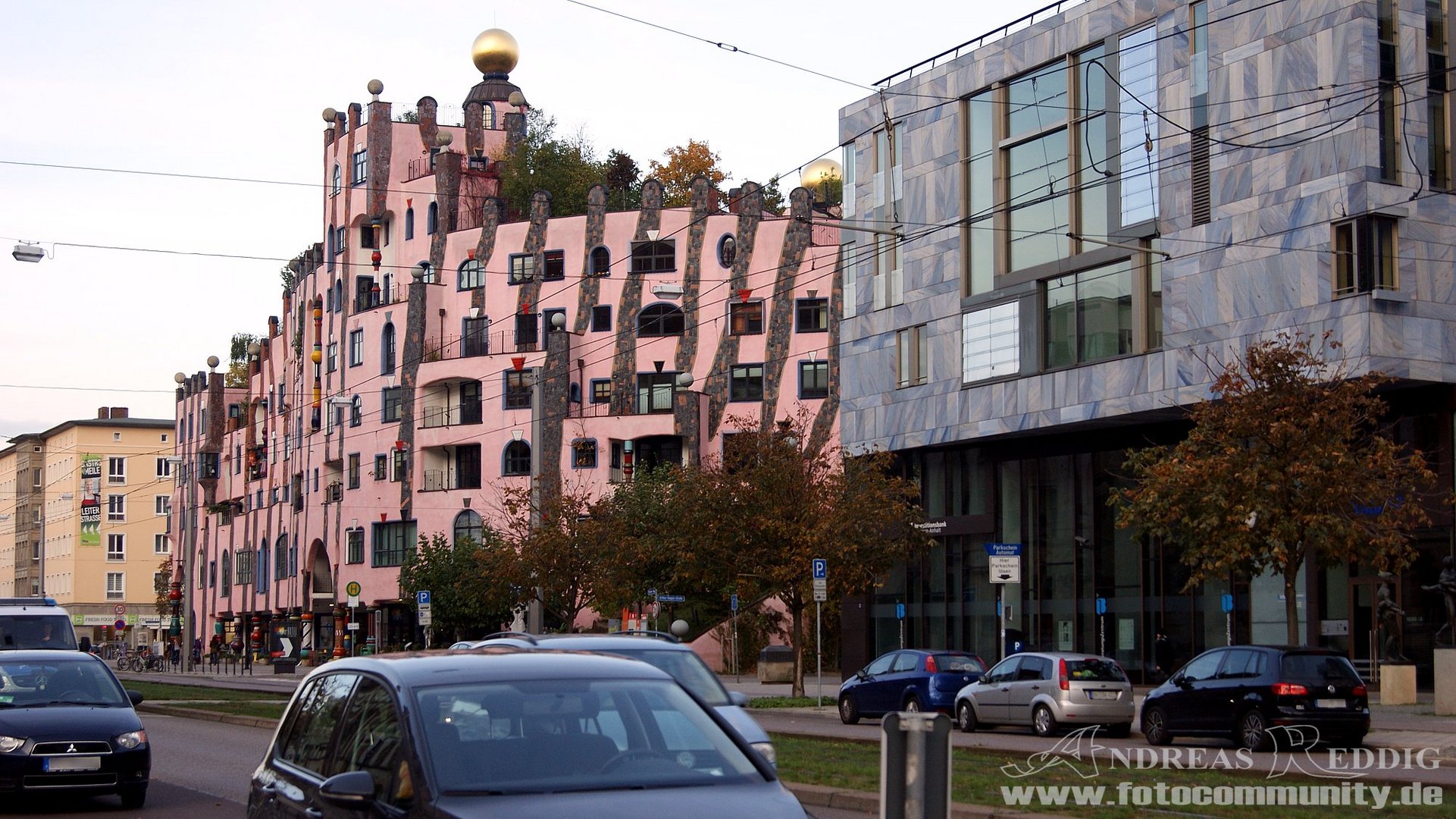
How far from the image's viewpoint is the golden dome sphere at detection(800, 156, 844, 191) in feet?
280

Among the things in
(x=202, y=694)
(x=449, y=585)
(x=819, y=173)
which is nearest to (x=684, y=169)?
(x=819, y=173)

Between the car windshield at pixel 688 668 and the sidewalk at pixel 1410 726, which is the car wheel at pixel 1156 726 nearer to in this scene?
the sidewalk at pixel 1410 726

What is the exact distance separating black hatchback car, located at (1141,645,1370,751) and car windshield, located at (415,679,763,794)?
17.0 metres

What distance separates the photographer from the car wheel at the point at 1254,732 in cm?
2252

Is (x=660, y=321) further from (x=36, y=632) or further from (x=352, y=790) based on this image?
(x=352, y=790)

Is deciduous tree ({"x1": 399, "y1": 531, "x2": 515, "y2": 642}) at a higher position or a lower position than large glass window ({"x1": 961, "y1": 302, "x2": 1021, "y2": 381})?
lower

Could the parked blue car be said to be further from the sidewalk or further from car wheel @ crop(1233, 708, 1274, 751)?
car wheel @ crop(1233, 708, 1274, 751)

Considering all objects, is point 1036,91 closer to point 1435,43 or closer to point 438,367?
point 1435,43

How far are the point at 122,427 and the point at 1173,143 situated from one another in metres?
111

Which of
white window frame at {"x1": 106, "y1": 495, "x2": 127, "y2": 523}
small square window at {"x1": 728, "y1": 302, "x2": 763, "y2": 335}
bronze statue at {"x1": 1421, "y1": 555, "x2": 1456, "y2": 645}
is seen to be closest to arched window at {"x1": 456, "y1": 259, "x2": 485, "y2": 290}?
small square window at {"x1": 728, "y1": 302, "x2": 763, "y2": 335}

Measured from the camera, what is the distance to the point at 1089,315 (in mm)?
41406

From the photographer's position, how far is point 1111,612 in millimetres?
43219

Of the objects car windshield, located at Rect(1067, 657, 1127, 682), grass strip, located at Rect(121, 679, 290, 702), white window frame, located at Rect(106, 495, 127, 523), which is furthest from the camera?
white window frame, located at Rect(106, 495, 127, 523)

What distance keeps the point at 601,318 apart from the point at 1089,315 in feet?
123
